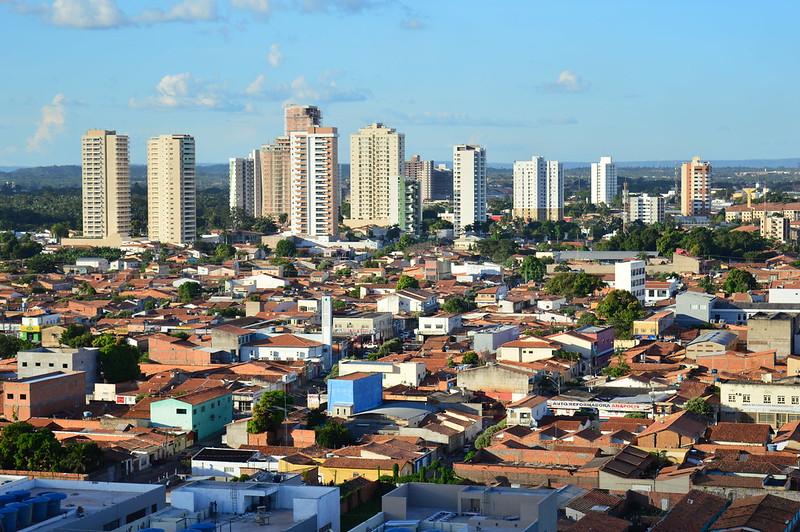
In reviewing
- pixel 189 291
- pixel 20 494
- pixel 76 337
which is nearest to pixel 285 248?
pixel 189 291

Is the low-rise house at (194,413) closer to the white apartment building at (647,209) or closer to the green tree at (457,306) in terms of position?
the green tree at (457,306)

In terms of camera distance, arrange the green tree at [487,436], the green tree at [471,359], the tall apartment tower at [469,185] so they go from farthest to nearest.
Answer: the tall apartment tower at [469,185]
the green tree at [471,359]
the green tree at [487,436]

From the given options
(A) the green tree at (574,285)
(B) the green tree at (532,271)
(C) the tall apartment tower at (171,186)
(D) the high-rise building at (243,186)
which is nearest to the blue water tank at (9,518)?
(A) the green tree at (574,285)

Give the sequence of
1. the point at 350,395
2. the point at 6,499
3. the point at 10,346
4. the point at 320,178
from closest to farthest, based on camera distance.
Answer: the point at 6,499
the point at 350,395
the point at 10,346
the point at 320,178

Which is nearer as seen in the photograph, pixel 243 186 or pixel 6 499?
pixel 6 499

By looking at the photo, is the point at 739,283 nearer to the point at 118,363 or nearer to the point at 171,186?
the point at 118,363

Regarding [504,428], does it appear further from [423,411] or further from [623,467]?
[623,467]

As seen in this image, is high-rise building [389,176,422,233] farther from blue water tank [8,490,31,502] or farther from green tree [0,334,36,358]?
blue water tank [8,490,31,502]
